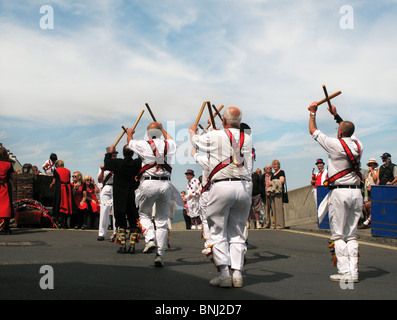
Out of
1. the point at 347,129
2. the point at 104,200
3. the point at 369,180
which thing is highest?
the point at 347,129

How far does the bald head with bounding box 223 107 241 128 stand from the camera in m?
6.33

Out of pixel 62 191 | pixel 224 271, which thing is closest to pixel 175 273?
pixel 224 271

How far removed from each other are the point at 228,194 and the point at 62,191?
32.6 feet

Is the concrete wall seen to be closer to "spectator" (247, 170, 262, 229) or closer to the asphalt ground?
"spectator" (247, 170, 262, 229)

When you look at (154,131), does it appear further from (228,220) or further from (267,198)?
(267,198)

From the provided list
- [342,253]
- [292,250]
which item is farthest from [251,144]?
[292,250]

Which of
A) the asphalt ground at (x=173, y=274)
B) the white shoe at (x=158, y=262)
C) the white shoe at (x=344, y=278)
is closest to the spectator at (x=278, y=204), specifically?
the asphalt ground at (x=173, y=274)

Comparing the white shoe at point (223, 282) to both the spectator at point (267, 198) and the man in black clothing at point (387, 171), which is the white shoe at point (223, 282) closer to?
the man in black clothing at point (387, 171)

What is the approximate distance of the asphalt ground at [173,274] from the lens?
17.5 feet

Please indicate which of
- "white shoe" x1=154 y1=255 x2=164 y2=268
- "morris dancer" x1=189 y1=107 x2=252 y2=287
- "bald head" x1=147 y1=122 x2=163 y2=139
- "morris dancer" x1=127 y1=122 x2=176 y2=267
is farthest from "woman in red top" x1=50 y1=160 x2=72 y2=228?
"morris dancer" x1=189 y1=107 x2=252 y2=287

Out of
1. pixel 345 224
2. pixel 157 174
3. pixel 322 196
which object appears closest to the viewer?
pixel 345 224

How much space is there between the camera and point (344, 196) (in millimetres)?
6750

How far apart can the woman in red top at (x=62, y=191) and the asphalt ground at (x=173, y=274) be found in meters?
3.65
